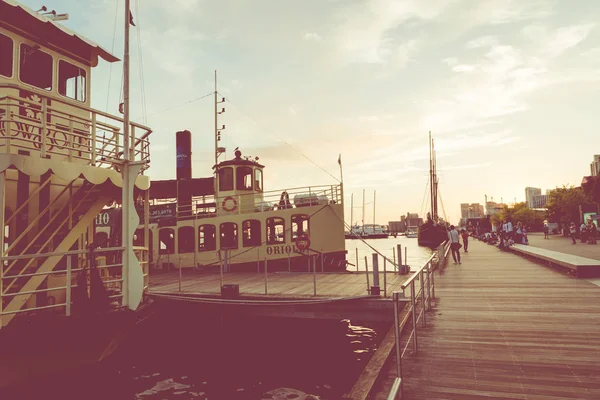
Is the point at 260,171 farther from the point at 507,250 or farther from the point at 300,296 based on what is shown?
the point at 507,250

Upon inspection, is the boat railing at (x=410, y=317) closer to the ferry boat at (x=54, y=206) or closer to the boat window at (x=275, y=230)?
the ferry boat at (x=54, y=206)

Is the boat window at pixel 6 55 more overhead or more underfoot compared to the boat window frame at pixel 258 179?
more overhead

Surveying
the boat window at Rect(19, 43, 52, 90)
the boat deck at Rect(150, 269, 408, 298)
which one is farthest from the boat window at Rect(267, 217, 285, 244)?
the boat window at Rect(19, 43, 52, 90)

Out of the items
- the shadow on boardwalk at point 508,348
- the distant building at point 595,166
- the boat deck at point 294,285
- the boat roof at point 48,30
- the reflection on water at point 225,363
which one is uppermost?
the distant building at point 595,166

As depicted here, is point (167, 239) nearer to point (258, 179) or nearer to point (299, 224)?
point (258, 179)

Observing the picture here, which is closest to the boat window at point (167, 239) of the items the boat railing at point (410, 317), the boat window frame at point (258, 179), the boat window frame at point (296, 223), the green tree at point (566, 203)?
the boat window frame at point (258, 179)

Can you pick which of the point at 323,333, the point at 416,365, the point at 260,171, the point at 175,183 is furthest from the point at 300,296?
the point at 175,183

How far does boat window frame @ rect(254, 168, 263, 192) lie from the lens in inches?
907

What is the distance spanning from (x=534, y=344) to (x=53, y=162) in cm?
920

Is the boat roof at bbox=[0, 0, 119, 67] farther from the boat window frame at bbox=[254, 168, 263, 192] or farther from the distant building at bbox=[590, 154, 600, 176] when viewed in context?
the distant building at bbox=[590, 154, 600, 176]

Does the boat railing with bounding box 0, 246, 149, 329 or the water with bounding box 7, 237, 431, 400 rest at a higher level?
the boat railing with bounding box 0, 246, 149, 329

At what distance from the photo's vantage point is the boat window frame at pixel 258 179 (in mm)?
23031

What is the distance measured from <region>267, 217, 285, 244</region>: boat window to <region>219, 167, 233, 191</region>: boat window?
365cm

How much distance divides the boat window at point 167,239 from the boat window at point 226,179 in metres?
4.02
